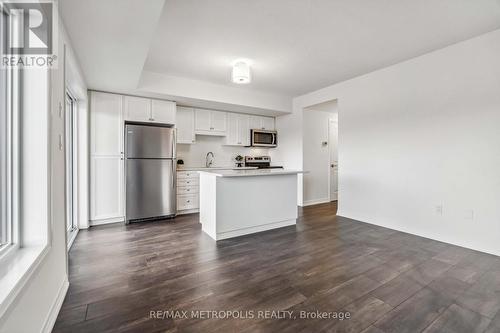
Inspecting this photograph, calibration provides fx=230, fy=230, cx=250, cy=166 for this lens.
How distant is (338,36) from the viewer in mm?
2695

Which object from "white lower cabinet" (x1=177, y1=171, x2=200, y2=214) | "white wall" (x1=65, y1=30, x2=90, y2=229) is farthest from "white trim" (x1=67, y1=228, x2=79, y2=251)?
"white lower cabinet" (x1=177, y1=171, x2=200, y2=214)

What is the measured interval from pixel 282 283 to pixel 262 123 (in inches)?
171

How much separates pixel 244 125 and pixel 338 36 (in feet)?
10.2

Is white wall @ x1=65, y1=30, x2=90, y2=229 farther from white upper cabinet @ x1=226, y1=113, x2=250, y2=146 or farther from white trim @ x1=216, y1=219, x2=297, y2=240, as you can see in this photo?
white upper cabinet @ x1=226, y1=113, x2=250, y2=146

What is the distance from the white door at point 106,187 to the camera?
3764 mm

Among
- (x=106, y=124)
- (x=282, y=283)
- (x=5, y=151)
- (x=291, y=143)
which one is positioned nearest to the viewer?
(x=5, y=151)

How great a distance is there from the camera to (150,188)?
13.3ft

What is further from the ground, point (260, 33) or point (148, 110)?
point (260, 33)

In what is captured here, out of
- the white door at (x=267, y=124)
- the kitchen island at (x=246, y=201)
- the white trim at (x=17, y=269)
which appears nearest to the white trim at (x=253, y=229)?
the kitchen island at (x=246, y=201)

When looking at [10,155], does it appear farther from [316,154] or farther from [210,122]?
[316,154]

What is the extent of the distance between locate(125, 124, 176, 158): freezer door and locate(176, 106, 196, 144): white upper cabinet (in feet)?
1.53

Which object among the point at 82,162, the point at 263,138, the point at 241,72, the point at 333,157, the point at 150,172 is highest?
the point at 241,72

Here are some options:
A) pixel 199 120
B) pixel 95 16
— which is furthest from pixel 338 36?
pixel 199 120

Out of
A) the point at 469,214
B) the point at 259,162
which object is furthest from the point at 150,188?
the point at 469,214
